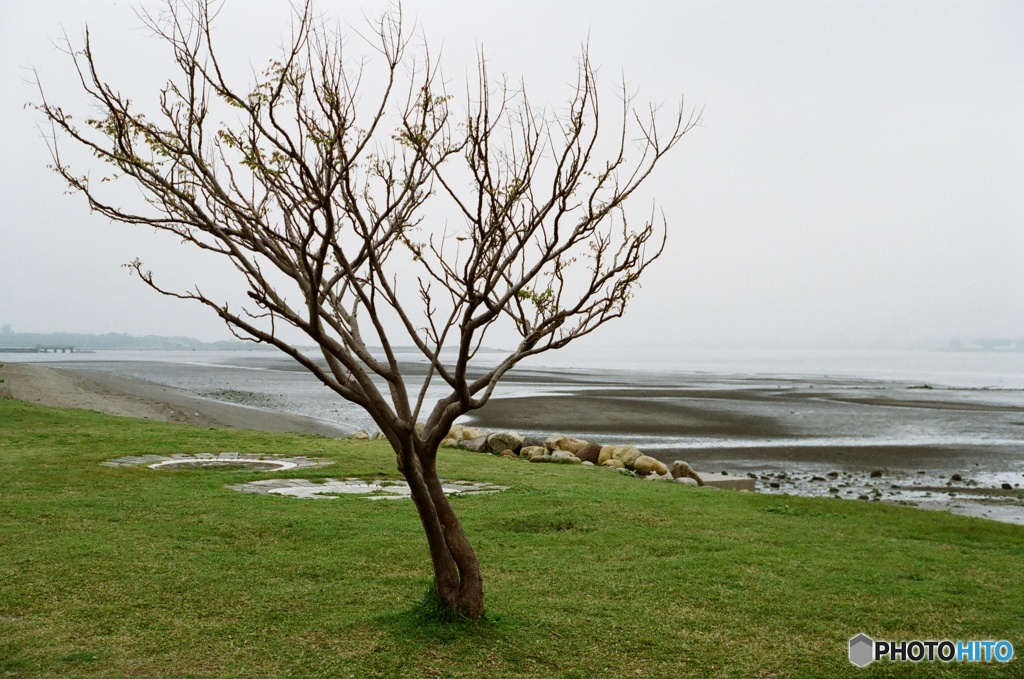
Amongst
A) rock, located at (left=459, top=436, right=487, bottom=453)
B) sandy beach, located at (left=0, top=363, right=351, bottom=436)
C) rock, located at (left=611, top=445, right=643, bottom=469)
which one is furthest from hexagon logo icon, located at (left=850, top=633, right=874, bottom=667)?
sandy beach, located at (left=0, top=363, right=351, bottom=436)

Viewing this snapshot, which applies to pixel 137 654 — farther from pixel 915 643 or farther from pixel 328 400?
pixel 328 400

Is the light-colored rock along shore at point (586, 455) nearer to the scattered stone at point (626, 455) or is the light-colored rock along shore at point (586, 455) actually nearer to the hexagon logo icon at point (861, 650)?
the scattered stone at point (626, 455)

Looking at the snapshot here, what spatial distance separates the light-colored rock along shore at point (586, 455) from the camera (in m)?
18.9

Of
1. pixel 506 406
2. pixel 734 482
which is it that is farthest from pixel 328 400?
pixel 734 482

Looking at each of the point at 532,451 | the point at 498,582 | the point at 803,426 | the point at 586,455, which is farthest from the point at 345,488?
the point at 803,426

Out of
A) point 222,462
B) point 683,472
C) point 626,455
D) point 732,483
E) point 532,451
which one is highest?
point 222,462

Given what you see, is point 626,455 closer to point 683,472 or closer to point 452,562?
point 683,472

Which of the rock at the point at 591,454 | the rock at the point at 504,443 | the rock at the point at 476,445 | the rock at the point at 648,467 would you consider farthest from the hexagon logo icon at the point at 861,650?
the rock at the point at 476,445

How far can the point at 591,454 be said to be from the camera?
21500 mm

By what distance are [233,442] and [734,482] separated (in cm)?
1204

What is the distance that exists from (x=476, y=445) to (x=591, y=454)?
373cm

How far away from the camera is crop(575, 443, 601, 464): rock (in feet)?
70.2

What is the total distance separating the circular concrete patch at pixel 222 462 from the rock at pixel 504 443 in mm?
6574

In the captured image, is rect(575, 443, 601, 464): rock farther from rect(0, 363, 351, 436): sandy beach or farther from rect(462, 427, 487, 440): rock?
rect(0, 363, 351, 436): sandy beach
